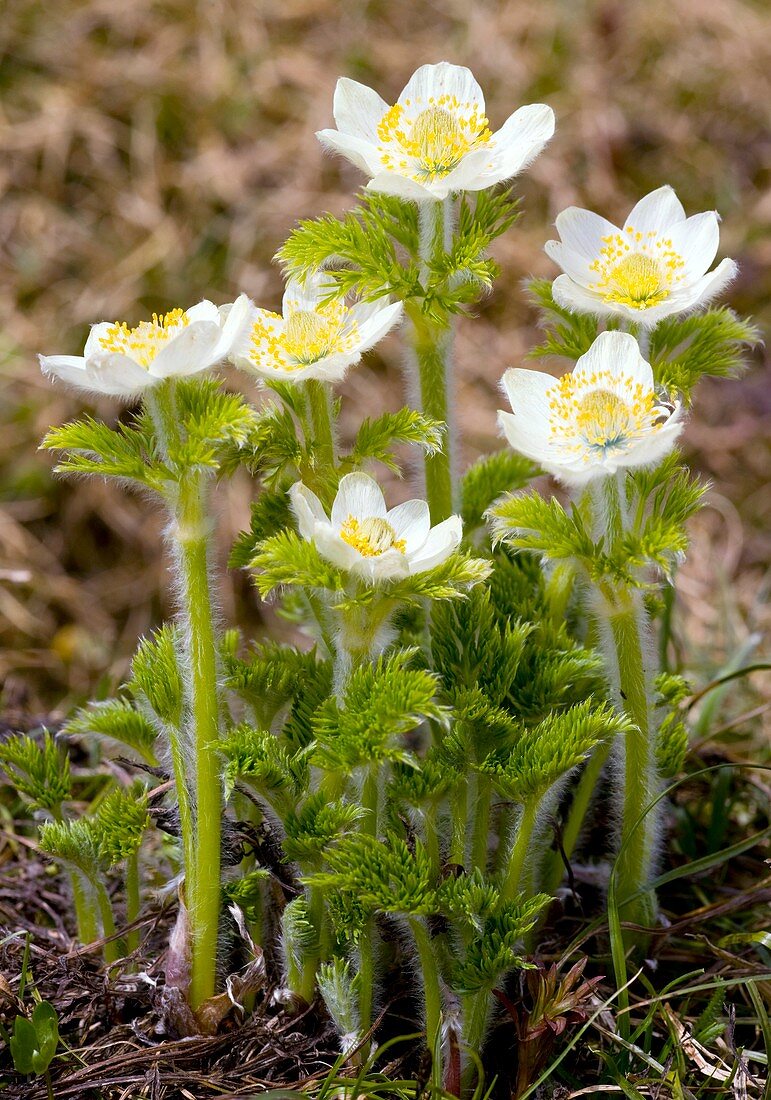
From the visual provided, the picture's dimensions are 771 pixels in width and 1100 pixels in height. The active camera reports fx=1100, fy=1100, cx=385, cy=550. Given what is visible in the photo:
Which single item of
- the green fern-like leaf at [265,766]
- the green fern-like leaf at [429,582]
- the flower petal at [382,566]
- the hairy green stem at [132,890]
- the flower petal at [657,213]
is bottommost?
the hairy green stem at [132,890]

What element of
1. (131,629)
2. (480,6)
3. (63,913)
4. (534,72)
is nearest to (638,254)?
(63,913)

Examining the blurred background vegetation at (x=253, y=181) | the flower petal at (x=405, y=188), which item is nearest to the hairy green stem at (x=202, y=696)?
the flower petal at (x=405, y=188)

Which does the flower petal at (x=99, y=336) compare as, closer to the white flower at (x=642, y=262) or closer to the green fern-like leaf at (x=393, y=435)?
the green fern-like leaf at (x=393, y=435)

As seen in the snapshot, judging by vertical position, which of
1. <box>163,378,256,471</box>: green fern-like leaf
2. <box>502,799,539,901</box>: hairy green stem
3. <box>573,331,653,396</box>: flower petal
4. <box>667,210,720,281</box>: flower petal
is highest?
<box>667,210,720,281</box>: flower petal

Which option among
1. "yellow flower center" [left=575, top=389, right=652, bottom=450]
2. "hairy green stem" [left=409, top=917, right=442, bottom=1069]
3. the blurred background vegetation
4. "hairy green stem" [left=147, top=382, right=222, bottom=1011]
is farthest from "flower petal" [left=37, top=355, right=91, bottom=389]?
the blurred background vegetation

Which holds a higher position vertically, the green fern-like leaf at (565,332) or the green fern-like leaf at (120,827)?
the green fern-like leaf at (565,332)

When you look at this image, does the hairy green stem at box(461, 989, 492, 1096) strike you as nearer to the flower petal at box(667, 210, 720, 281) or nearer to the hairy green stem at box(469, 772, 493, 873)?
the hairy green stem at box(469, 772, 493, 873)

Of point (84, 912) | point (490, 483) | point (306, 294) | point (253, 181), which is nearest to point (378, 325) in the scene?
point (306, 294)

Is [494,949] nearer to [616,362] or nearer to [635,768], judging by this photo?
[635,768]
